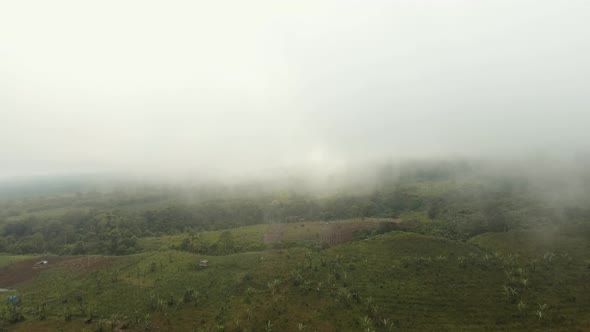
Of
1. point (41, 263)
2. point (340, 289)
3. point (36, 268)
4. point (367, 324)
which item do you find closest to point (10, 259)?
point (41, 263)

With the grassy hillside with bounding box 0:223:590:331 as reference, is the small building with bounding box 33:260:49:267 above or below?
above

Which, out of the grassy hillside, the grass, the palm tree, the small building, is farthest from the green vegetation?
the small building

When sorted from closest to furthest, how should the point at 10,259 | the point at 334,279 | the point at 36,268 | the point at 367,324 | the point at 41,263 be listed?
the point at 367,324, the point at 334,279, the point at 36,268, the point at 41,263, the point at 10,259

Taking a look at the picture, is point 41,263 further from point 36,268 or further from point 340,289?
point 340,289

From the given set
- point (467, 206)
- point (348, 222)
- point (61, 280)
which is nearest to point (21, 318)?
point (61, 280)

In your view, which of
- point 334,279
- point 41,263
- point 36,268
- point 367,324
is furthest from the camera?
point 41,263

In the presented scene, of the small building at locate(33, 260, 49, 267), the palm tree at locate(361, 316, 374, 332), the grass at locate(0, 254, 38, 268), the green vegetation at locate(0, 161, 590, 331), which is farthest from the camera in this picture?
the grass at locate(0, 254, 38, 268)

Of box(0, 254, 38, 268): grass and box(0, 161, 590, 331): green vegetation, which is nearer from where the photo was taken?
box(0, 161, 590, 331): green vegetation

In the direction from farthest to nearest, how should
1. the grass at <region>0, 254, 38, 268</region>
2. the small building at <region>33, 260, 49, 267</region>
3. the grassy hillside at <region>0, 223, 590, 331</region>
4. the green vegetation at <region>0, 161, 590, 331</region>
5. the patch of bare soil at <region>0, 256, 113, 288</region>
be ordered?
1. the grass at <region>0, 254, 38, 268</region>
2. the small building at <region>33, 260, 49, 267</region>
3. the patch of bare soil at <region>0, 256, 113, 288</region>
4. the green vegetation at <region>0, 161, 590, 331</region>
5. the grassy hillside at <region>0, 223, 590, 331</region>

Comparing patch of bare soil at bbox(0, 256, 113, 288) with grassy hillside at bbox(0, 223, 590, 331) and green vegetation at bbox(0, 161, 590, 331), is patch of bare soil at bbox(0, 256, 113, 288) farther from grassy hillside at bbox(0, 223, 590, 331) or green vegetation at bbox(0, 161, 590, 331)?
grassy hillside at bbox(0, 223, 590, 331)

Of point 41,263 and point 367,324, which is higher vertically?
point 41,263

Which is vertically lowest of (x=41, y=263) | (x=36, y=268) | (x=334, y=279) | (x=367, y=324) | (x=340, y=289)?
(x=367, y=324)
